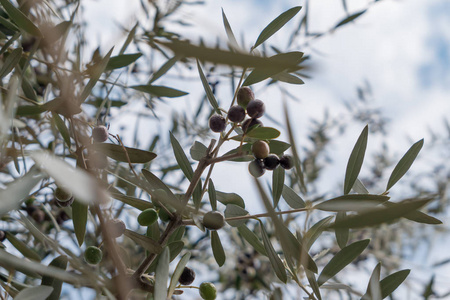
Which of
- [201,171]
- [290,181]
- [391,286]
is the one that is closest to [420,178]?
[290,181]

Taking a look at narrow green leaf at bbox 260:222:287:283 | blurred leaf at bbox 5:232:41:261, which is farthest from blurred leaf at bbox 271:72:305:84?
blurred leaf at bbox 5:232:41:261

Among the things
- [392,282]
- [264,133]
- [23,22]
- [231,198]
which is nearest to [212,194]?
[231,198]

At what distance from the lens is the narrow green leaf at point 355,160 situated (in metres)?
0.90

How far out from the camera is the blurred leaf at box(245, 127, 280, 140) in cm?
80

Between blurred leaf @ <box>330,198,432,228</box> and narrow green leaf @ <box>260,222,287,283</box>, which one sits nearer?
blurred leaf @ <box>330,198,432,228</box>

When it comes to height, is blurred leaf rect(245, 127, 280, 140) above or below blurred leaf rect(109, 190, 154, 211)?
above

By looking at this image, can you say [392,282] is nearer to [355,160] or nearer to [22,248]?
[355,160]

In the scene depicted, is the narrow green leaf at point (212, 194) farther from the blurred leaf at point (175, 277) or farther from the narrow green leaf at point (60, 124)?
the narrow green leaf at point (60, 124)

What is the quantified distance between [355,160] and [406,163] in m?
0.12

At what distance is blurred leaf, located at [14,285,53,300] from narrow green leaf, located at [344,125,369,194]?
1.86 ft

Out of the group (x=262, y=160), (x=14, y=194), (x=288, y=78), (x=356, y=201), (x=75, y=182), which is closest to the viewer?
(x=75, y=182)

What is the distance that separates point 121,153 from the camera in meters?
0.86

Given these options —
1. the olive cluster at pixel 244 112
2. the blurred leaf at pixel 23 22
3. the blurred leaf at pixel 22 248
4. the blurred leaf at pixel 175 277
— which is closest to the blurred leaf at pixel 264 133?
the olive cluster at pixel 244 112

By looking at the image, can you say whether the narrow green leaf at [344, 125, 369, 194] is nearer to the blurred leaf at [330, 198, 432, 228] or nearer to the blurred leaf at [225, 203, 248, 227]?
the blurred leaf at [225, 203, 248, 227]
